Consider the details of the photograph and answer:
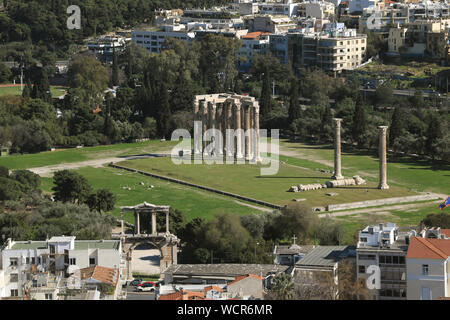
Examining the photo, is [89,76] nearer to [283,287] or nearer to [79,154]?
[79,154]

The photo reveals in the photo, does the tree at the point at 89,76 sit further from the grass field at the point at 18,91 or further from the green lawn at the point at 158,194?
the green lawn at the point at 158,194

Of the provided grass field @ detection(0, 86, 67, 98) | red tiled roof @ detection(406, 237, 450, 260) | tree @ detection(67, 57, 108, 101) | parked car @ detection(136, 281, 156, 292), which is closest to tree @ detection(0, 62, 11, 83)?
grass field @ detection(0, 86, 67, 98)

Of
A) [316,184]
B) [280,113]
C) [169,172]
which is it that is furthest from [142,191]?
[280,113]

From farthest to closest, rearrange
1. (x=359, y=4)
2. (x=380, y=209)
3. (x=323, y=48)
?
(x=359, y=4) < (x=323, y=48) < (x=380, y=209)

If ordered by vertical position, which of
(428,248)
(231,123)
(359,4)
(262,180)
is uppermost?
(359,4)

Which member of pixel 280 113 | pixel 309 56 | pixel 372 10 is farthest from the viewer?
pixel 372 10

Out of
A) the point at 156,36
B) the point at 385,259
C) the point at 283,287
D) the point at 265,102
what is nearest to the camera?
the point at 283,287

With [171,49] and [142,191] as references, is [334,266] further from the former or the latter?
[171,49]

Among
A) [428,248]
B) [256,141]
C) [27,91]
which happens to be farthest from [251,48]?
[428,248]
